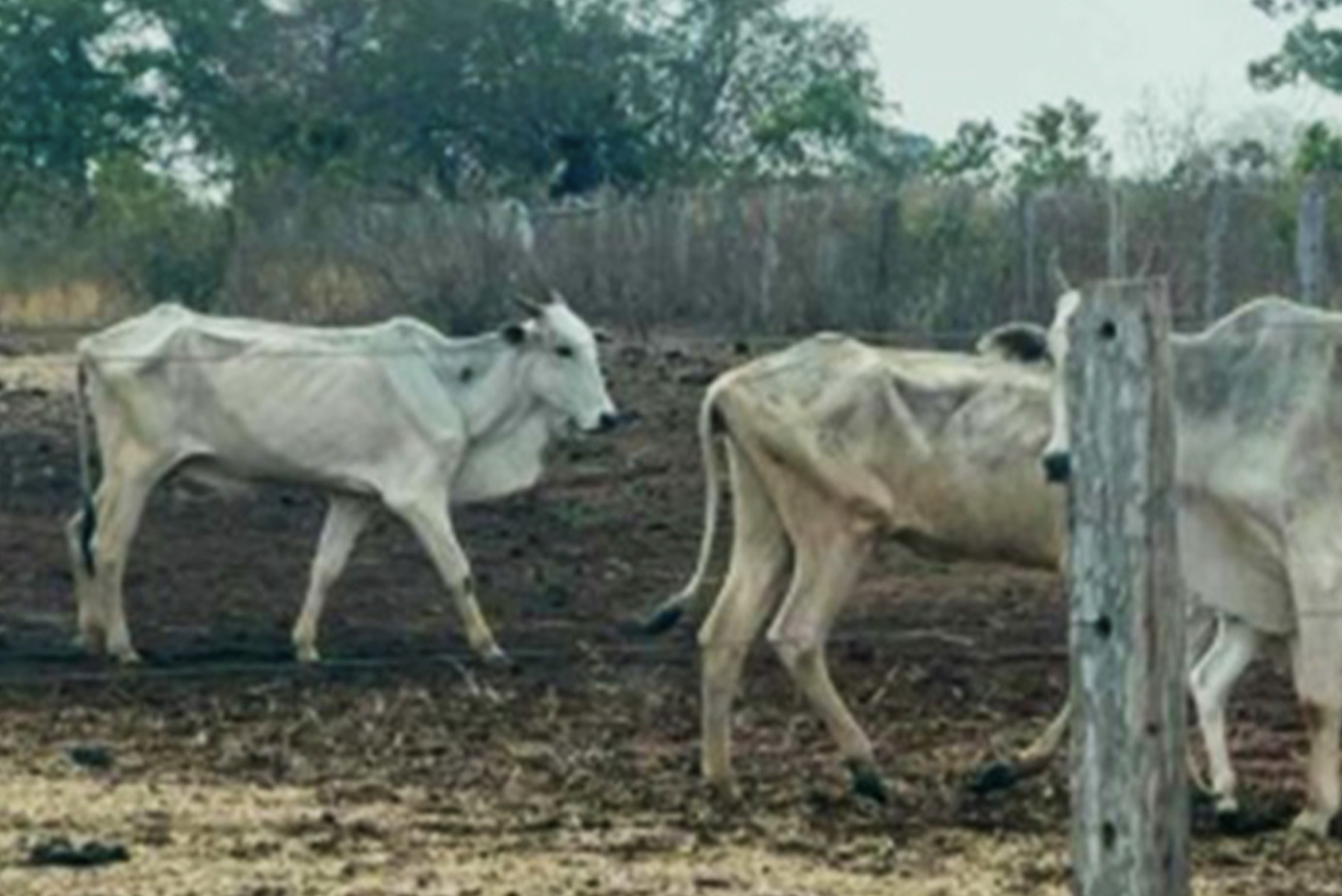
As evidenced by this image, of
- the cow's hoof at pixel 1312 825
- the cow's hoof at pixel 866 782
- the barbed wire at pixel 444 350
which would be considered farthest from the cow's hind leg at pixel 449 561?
the cow's hoof at pixel 1312 825

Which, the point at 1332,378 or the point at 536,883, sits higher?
the point at 1332,378

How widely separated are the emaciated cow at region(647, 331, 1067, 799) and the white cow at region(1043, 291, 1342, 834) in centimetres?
82

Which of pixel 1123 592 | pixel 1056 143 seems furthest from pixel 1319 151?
pixel 1123 592

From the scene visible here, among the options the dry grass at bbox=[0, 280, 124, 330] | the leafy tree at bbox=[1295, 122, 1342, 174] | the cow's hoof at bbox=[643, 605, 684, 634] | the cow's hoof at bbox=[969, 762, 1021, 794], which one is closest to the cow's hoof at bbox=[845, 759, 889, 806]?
the cow's hoof at bbox=[969, 762, 1021, 794]

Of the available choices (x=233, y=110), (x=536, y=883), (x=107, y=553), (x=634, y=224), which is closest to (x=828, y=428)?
(x=536, y=883)

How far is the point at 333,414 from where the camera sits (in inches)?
735

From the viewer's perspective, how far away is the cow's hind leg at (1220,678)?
12.8 metres

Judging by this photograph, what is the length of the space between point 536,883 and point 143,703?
4979 millimetres

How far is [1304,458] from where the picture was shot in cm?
1261

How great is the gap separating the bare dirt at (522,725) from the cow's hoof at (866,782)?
78 mm

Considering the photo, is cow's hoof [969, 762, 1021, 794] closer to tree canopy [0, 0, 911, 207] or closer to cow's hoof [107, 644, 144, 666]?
cow's hoof [107, 644, 144, 666]

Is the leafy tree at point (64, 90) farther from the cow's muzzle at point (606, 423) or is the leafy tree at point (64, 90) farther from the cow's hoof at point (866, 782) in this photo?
the cow's hoof at point (866, 782)

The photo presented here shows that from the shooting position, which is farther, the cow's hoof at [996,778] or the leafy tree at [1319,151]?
the leafy tree at [1319,151]

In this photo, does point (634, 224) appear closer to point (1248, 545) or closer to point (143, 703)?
point (143, 703)
